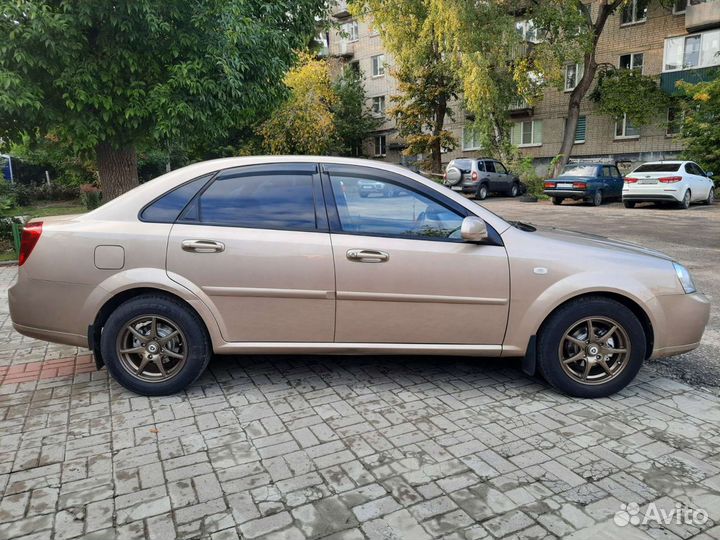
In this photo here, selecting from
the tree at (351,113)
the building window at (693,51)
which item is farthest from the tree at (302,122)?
the building window at (693,51)

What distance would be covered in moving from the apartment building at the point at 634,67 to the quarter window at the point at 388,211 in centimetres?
2503

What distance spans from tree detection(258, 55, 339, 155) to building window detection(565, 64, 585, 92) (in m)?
13.4

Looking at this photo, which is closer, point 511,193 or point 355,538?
point 355,538

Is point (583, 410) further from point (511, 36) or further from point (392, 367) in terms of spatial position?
point (511, 36)

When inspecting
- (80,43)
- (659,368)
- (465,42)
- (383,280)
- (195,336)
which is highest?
(465,42)

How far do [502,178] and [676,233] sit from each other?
13360 mm

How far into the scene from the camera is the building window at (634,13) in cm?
2680

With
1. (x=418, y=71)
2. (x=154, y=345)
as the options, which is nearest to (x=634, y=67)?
(x=418, y=71)

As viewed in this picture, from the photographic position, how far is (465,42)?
23.3m

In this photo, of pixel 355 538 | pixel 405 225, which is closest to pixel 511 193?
pixel 405 225

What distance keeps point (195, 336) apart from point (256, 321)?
44 cm

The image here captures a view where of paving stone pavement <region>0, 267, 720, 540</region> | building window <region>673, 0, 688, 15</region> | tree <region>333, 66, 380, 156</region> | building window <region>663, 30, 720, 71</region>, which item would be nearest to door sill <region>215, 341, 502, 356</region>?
paving stone pavement <region>0, 267, 720, 540</region>

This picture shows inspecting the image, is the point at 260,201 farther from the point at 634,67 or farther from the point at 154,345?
the point at 634,67

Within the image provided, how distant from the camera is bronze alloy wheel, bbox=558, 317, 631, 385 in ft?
12.6
